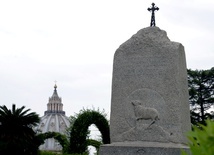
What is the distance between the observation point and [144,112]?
25.9 feet

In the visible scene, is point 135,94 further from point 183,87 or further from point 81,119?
point 81,119

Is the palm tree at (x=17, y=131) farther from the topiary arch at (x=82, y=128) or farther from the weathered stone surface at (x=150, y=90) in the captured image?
the weathered stone surface at (x=150, y=90)

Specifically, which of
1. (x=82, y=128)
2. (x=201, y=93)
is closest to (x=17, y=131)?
(x=82, y=128)

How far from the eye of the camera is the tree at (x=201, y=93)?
31.1 m

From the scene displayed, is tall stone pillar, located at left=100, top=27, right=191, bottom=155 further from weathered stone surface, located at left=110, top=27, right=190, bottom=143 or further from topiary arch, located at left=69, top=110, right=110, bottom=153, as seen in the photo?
topiary arch, located at left=69, top=110, right=110, bottom=153

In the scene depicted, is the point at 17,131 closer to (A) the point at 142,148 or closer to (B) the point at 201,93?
(A) the point at 142,148

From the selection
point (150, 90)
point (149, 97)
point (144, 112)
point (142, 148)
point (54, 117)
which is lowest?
point (142, 148)

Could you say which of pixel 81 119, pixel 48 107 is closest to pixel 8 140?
pixel 81 119

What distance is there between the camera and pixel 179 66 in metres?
8.13

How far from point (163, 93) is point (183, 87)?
0.58 m

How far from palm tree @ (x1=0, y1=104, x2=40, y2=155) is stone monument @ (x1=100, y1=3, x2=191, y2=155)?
28.4 feet

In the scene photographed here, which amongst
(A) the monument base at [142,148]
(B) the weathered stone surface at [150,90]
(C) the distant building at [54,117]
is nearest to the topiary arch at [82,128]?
(B) the weathered stone surface at [150,90]

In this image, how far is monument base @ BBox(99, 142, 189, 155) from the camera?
7.25 metres

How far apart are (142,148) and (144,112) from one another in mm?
720
